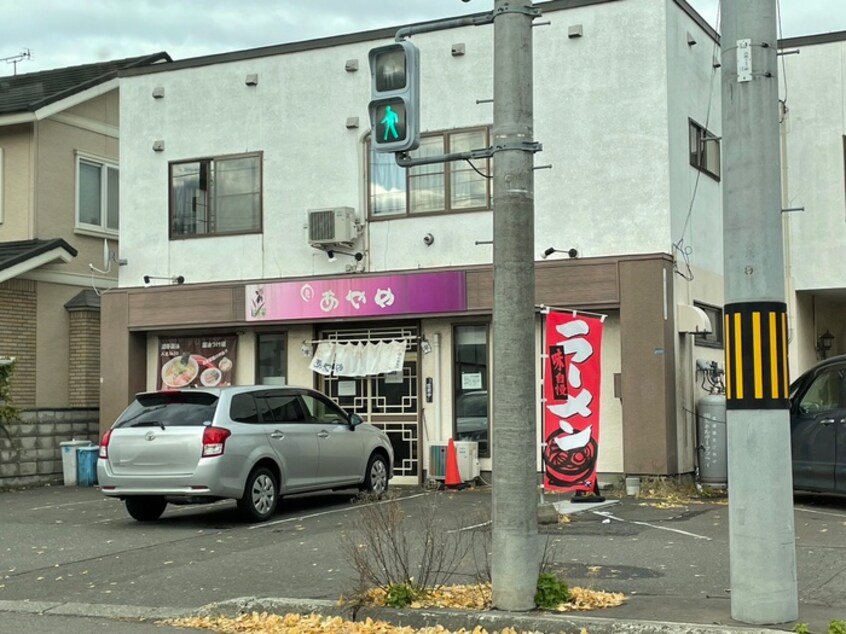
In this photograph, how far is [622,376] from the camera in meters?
16.1

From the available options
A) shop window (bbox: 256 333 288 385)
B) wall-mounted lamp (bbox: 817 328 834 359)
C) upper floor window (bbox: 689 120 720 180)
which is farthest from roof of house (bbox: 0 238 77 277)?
wall-mounted lamp (bbox: 817 328 834 359)

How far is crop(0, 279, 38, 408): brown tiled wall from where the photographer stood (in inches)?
797

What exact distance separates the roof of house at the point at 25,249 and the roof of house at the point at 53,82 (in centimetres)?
241

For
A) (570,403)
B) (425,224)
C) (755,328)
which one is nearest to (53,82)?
(425,224)

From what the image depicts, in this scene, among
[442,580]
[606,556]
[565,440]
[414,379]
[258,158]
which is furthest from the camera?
[258,158]

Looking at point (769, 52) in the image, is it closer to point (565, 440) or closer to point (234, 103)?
point (565, 440)

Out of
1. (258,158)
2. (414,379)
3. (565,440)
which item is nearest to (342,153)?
(258,158)

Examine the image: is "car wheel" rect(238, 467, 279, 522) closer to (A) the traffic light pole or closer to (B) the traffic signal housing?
(A) the traffic light pole

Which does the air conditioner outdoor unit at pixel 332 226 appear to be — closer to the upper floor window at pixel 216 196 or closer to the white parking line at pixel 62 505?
the upper floor window at pixel 216 196

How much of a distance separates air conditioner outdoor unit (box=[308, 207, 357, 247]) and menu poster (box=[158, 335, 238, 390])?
8.40 ft

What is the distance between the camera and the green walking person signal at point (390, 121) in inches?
308

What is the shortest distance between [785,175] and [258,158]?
9250mm

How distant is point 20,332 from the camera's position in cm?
2050

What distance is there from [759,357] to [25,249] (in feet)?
54.2
